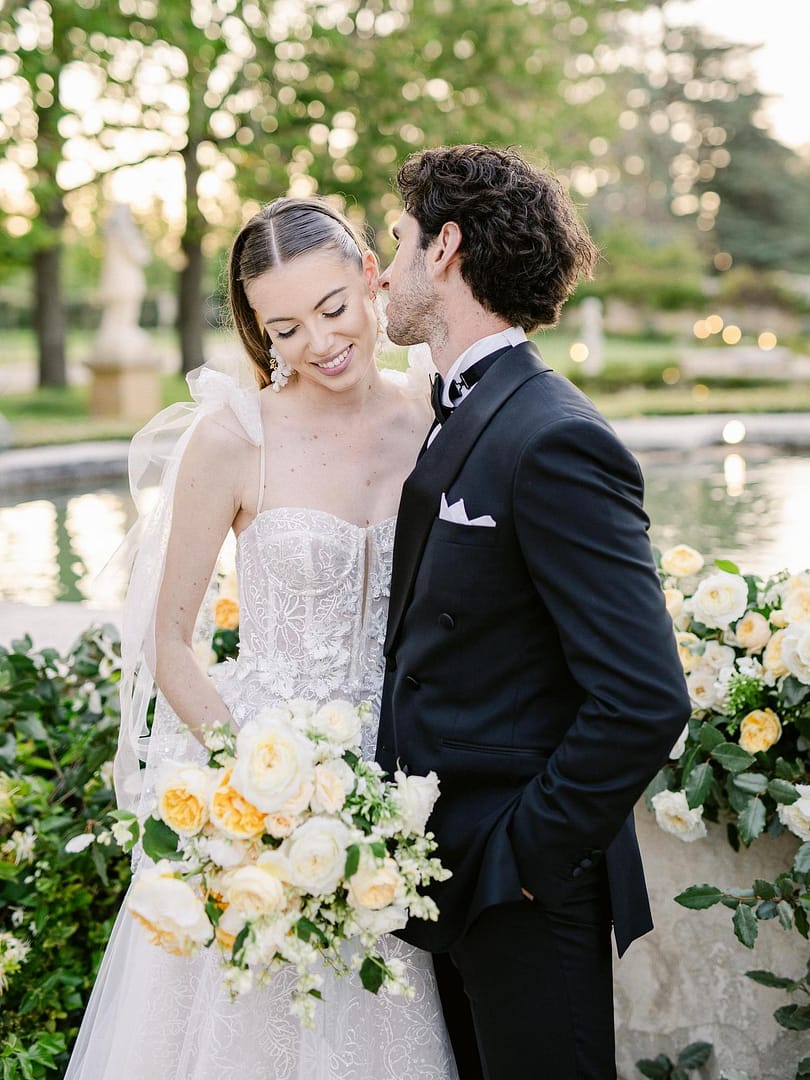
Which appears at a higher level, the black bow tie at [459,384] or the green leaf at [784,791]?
the black bow tie at [459,384]

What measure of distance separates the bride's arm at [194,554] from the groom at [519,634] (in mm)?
501

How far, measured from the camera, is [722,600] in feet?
8.86

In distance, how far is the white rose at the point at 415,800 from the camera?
1842mm

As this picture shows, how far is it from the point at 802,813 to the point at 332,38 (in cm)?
1530

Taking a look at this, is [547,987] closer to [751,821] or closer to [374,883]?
[374,883]

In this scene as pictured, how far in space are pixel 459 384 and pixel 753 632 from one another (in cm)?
106

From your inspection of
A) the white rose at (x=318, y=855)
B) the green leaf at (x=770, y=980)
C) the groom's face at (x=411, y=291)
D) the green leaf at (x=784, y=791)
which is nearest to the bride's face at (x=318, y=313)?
the groom's face at (x=411, y=291)

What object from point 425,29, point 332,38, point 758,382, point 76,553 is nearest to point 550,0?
point 425,29

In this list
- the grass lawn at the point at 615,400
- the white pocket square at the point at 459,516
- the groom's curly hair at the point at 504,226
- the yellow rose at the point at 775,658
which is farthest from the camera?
the grass lawn at the point at 615,400

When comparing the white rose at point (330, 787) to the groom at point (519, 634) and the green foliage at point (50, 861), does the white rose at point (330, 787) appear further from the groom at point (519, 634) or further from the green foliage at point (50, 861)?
the green foliage at point (50, 861)

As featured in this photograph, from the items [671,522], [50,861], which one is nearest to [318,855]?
[50,861]

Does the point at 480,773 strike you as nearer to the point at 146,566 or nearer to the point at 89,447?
the point at 146,566

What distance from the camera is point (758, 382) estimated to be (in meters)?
21.2

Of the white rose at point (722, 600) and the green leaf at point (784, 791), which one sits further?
the white rose at point (722, 600)
